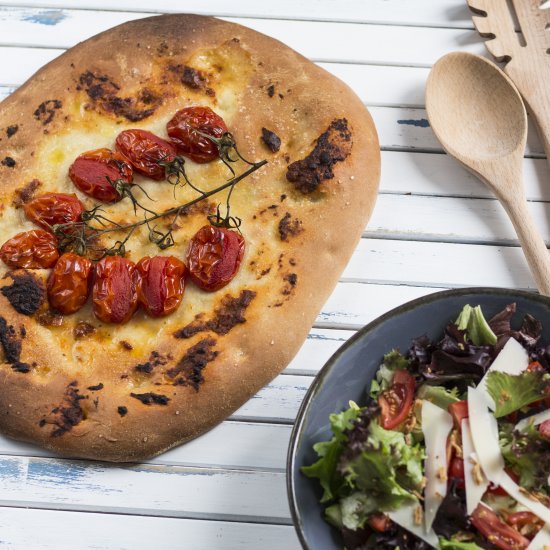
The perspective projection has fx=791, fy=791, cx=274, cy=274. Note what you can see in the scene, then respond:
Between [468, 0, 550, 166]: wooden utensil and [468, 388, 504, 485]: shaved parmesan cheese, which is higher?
[468, 0, 550, 166]: wooden utensil

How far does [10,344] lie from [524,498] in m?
1.50

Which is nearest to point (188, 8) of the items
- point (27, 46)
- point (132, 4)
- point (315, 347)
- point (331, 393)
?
point (132, 4)

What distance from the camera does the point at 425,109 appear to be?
2.72 metres

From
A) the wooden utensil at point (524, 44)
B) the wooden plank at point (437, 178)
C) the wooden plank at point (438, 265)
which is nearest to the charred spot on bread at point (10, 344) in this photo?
the wooden plank at point (438, 265)

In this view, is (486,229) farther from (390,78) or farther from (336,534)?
(336,534)

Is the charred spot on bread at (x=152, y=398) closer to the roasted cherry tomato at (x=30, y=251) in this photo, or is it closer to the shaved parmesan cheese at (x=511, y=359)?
the roasted cherry tomato at (x=30, y=251)

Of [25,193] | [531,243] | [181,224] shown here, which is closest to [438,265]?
[531,243]

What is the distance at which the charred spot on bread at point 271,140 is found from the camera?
8.18 ft

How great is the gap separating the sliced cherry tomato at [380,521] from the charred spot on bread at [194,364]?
0.65 m

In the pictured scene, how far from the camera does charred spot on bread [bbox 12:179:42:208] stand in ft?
8.21

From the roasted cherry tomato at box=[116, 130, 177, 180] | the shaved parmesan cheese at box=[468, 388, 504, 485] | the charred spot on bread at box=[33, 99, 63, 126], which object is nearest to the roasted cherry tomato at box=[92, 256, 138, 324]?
the roasted cherry tomato at box=[116, 130, 177, 180]

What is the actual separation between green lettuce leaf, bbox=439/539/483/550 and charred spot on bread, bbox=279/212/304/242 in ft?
3.22

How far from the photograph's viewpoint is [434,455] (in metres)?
1.97

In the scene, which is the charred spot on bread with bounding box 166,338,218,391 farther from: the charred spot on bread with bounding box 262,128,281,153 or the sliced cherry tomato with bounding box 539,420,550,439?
the sliced cherry tomato with bounding box 539,420,550,439
